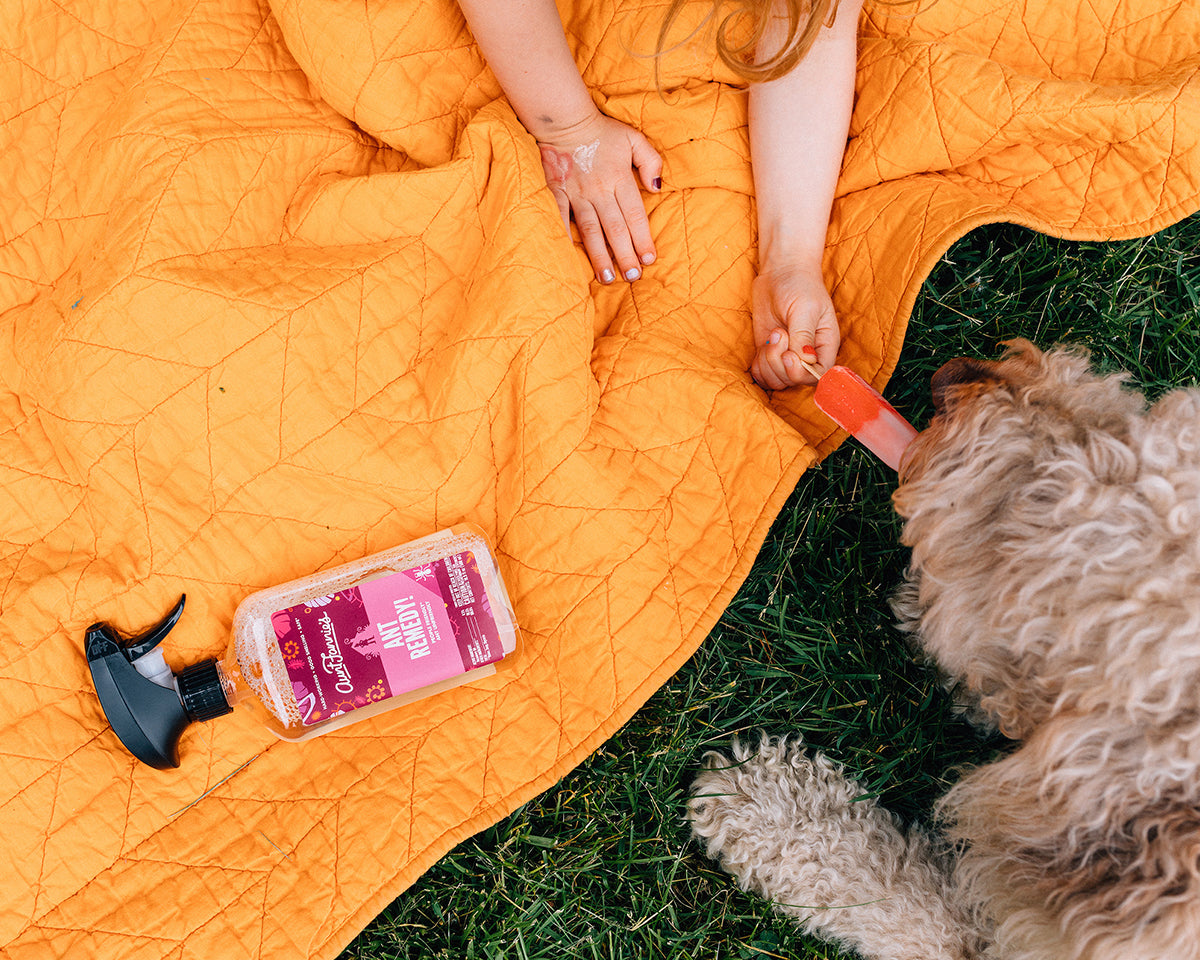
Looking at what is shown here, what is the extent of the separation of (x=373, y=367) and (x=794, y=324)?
710mm

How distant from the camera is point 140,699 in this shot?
1275 mm

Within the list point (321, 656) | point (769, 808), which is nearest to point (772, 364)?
point (769, 808)

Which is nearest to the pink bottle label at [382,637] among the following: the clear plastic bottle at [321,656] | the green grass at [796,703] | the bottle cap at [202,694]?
the clear plastic bottle at [321,656]

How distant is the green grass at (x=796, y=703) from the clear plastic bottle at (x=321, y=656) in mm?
433

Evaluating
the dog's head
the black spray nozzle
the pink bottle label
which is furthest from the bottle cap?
the dog's head

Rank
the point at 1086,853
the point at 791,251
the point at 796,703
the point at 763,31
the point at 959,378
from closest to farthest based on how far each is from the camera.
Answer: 1. the point at 1086,853
2. the point at 959,378
3. the point at 763,31
4. the point at 791,251
5. the point at 796,703

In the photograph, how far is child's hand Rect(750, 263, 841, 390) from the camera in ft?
4.64

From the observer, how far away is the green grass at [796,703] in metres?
1.51

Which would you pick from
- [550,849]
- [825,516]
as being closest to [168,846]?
[550,849]

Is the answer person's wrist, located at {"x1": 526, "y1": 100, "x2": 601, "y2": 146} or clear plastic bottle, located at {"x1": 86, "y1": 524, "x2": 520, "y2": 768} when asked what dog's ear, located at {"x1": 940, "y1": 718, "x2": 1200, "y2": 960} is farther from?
person's wrist, located at {"x1": 526, "y1": 100, "x2": 601, "y2": 146}

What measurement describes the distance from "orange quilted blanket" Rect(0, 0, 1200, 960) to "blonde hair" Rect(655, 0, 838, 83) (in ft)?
0.24

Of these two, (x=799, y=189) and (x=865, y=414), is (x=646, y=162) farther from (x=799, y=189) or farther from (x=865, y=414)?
(x=865, y=414)

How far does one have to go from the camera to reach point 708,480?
142 centimetres

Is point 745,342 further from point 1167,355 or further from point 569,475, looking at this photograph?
point 1167,355
